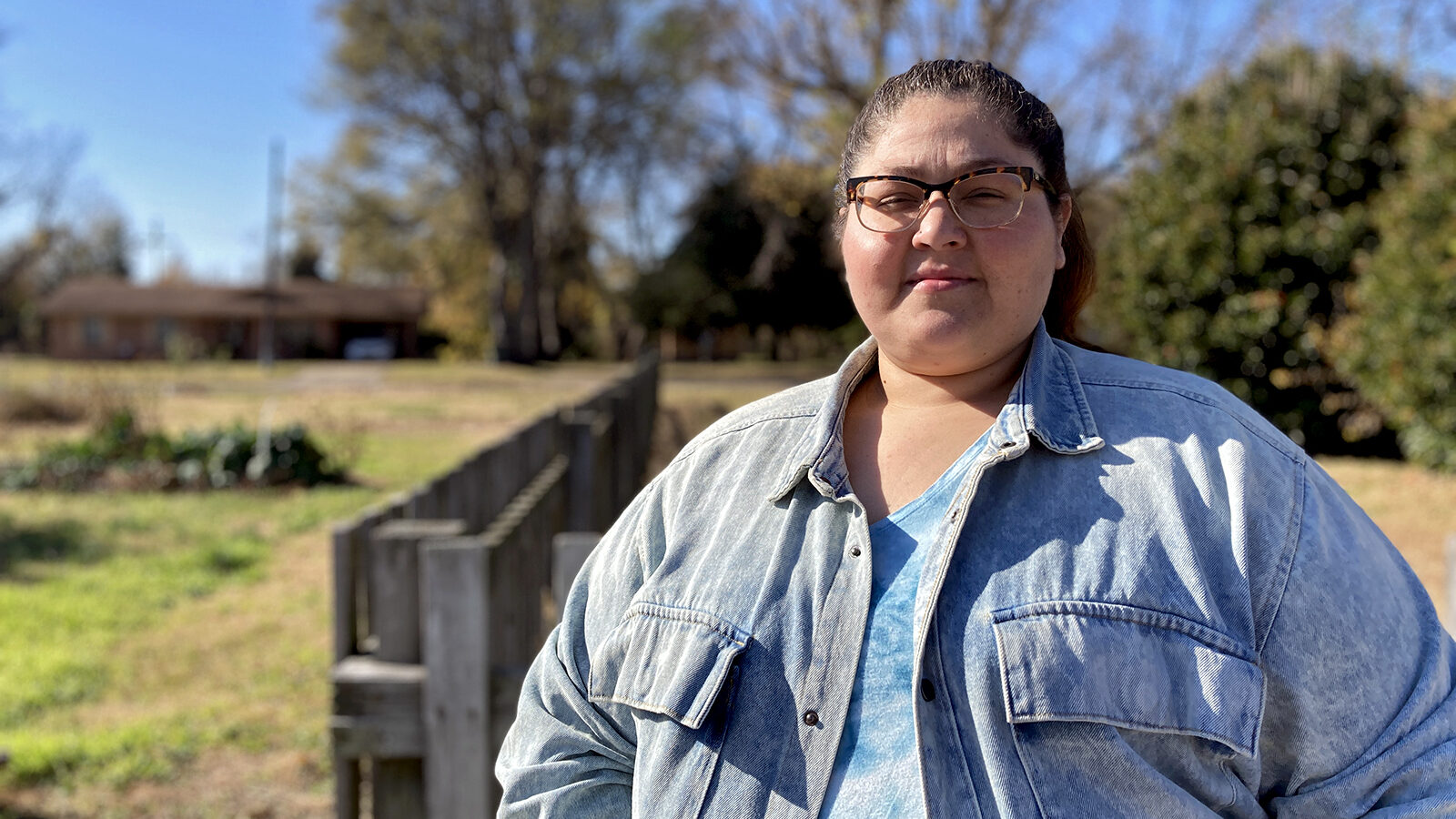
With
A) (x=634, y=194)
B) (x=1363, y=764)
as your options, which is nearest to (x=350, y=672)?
(x=1363, y=764)

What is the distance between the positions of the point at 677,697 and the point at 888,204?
2.49ft

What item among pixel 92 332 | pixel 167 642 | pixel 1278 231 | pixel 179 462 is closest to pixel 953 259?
pixel 167 642

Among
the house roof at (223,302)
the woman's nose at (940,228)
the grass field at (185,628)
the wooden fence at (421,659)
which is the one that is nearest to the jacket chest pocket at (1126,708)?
the woman's nose at (940,228)

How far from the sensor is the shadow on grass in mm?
7660

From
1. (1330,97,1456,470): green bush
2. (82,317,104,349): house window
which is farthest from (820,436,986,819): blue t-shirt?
(82,317,104,349): house window

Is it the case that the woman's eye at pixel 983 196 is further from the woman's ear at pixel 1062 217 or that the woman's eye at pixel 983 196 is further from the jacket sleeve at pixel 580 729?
the jacket sleeve at pixel 580 729

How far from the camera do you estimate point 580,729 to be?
170cm

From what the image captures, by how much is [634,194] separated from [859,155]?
3894 cm

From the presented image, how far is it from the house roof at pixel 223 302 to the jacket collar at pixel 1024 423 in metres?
52.5

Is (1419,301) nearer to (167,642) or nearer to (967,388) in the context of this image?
(967,388)

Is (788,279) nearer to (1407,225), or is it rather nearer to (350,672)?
(1407,225)

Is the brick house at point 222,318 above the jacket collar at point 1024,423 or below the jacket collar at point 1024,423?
above

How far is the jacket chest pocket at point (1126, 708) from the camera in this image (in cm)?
134

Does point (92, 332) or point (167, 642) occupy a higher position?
point (92, 332)
